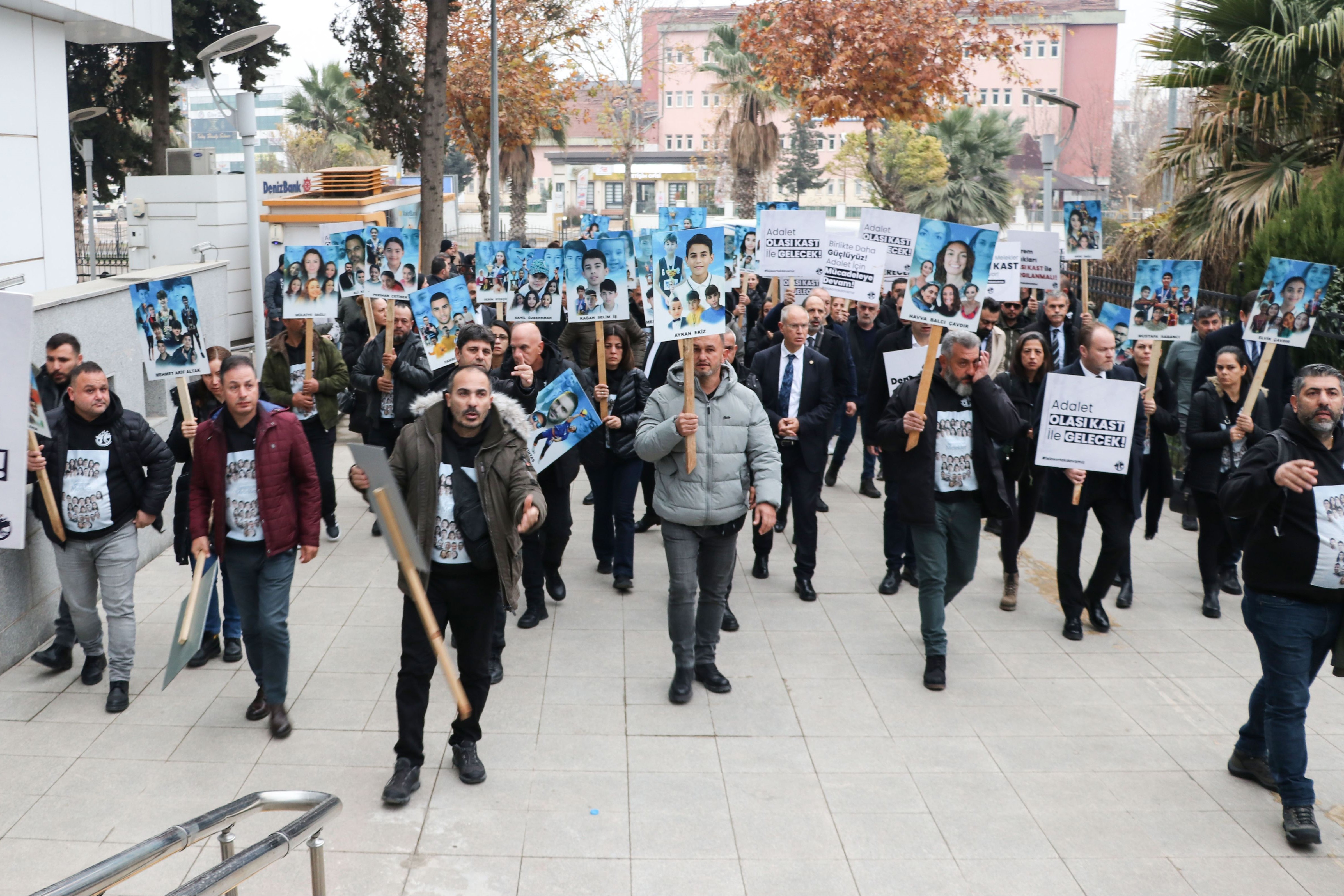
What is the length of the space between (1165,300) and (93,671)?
302 inches

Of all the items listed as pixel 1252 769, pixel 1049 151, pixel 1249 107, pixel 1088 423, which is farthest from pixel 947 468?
pixel 1049 151

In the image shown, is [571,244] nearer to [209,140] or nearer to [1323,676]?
[1323,676]

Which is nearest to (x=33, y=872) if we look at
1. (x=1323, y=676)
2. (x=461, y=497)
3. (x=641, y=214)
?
(x=461, y=497)

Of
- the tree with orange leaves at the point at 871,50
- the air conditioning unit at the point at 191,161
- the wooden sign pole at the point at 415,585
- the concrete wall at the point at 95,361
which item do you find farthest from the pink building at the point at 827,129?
the wooden sign pole at the point at 415,585

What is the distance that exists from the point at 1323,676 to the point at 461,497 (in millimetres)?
5230

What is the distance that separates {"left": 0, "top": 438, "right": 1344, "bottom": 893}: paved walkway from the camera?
5.10 metres

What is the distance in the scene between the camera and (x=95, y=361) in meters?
8.22

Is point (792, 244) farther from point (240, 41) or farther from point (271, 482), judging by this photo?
point (271, 482)

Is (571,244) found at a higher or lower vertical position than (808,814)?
higher

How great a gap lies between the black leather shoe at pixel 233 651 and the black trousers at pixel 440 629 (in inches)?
80.8

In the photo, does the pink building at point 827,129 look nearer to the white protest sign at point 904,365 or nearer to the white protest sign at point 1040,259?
the white protest sign at point 1040,259

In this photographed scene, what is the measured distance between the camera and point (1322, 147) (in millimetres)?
12859

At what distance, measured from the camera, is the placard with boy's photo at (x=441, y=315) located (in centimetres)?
828

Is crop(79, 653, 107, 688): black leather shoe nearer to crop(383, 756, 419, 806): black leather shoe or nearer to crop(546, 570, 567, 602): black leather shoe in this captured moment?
crop(383, 756, 419, 806): black leather shoe
